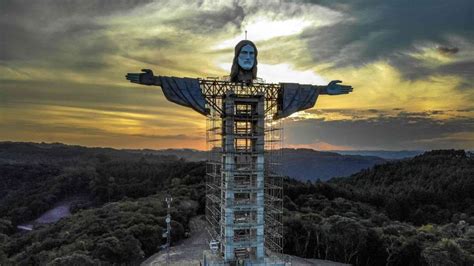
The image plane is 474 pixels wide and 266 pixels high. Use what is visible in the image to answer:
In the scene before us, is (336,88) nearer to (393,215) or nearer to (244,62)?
(244,62)

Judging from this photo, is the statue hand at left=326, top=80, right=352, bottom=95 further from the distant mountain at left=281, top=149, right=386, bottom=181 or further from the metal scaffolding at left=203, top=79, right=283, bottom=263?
the distant mountain at left=281, top=149, right=386, bottom=181

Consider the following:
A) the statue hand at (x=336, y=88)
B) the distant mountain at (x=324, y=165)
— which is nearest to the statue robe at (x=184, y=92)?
the statue hand at (x=336, y=88)

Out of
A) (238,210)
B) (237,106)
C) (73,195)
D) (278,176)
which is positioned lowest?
(73,195)

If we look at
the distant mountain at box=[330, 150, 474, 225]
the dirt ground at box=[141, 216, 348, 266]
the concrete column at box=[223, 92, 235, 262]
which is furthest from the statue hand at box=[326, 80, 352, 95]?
the distant mountain at box=[330, 150, 474, 225]

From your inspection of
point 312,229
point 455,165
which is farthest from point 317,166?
point 312,229

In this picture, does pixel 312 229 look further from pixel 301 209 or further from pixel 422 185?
pixel 422 185

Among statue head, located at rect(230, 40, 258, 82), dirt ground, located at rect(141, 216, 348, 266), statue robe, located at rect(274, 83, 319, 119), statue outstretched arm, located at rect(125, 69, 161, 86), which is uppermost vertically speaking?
statue head, located at rect(230, 40, 258, 82)
